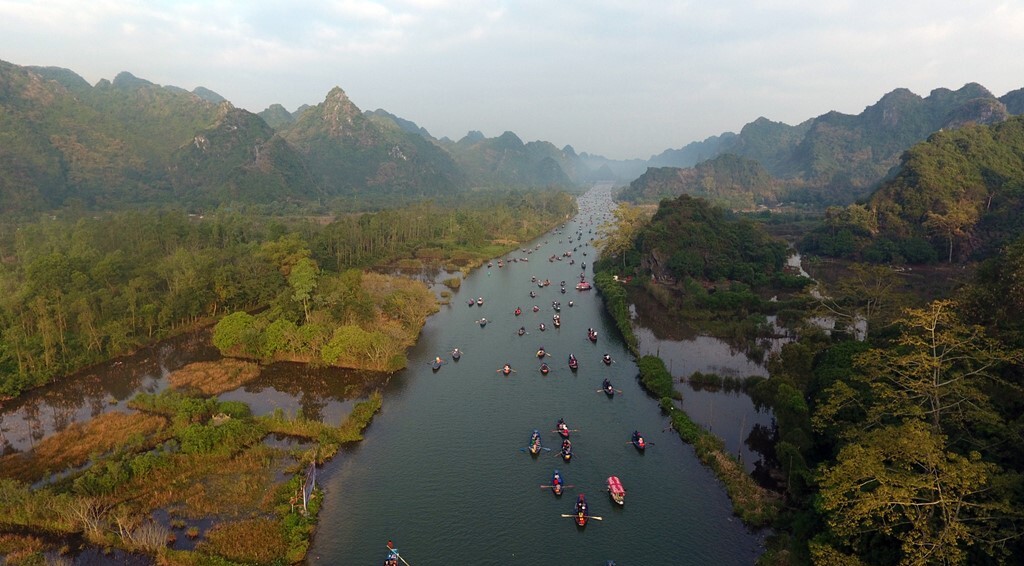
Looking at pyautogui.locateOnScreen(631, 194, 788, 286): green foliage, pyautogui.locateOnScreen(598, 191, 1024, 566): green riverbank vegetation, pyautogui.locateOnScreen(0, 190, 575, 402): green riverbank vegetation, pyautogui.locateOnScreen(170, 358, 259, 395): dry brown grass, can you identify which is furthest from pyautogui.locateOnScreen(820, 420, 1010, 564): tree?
pyautogui.locateOnScreen(631, 194, 788, 286): green foliage

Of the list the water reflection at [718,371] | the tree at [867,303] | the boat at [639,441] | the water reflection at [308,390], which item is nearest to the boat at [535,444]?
the boat at [639,441]

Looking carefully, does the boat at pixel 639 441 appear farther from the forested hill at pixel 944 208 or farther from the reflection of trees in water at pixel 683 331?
the forested hill at pixel 944 208

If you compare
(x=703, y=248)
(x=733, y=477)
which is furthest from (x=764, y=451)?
(x=703, y=248)

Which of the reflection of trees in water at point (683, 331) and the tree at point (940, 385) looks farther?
the reflection of trees in water at point (683, 331)

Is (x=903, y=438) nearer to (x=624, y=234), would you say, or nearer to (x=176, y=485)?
(x=176, y=485)

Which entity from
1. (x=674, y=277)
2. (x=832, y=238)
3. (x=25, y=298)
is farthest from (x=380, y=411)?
(x=832, y=238)

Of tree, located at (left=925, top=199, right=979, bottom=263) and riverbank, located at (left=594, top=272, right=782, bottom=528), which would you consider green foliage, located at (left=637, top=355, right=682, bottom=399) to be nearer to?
riverbank, located at (left=594, top=272, right=782, bottom=528)
